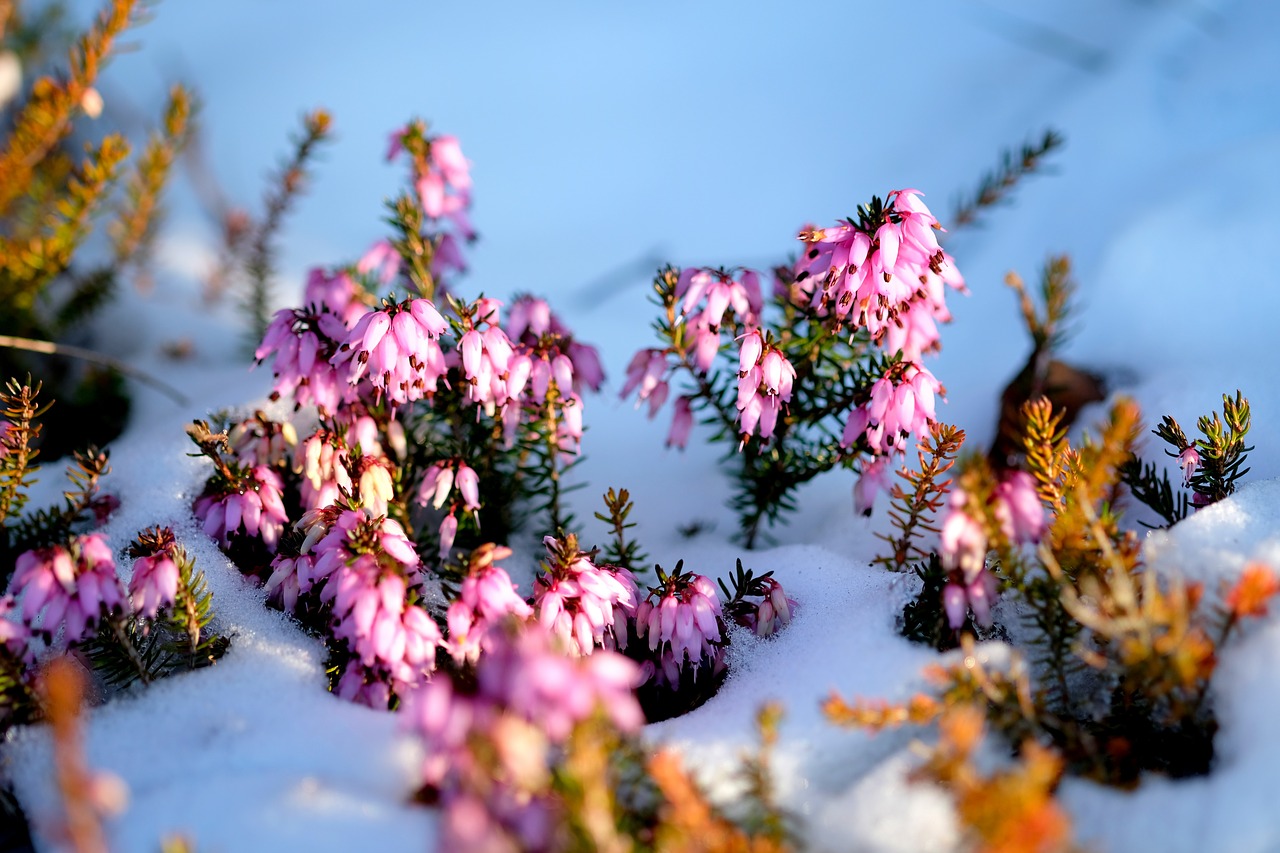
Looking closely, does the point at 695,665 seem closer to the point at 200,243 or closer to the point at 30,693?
the point at 30,693

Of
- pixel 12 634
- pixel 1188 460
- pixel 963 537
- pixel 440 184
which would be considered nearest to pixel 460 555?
pixel 12 634

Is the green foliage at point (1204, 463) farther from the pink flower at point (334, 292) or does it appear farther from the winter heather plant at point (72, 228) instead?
→ the winter heather plant at point (72, 228)

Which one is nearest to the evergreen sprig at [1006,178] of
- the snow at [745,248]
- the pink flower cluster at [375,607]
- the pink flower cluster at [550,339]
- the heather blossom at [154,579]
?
the snow at [745,248]

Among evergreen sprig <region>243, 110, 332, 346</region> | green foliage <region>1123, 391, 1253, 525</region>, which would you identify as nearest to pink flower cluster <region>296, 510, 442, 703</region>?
green foliage <region>1123, 391, 1253, 525</region>

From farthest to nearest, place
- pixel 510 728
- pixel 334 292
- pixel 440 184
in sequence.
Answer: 1. pixel 440 184
2. pixel 334 292
3. pixel 510 728

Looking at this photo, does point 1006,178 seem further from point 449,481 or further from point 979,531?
point 449,481

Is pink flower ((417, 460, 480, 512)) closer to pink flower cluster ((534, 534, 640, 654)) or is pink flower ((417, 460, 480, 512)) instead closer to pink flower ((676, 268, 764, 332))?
pink flower cluster ((534, 534, 640, 654))

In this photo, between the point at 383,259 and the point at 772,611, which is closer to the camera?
the point at 772,611
